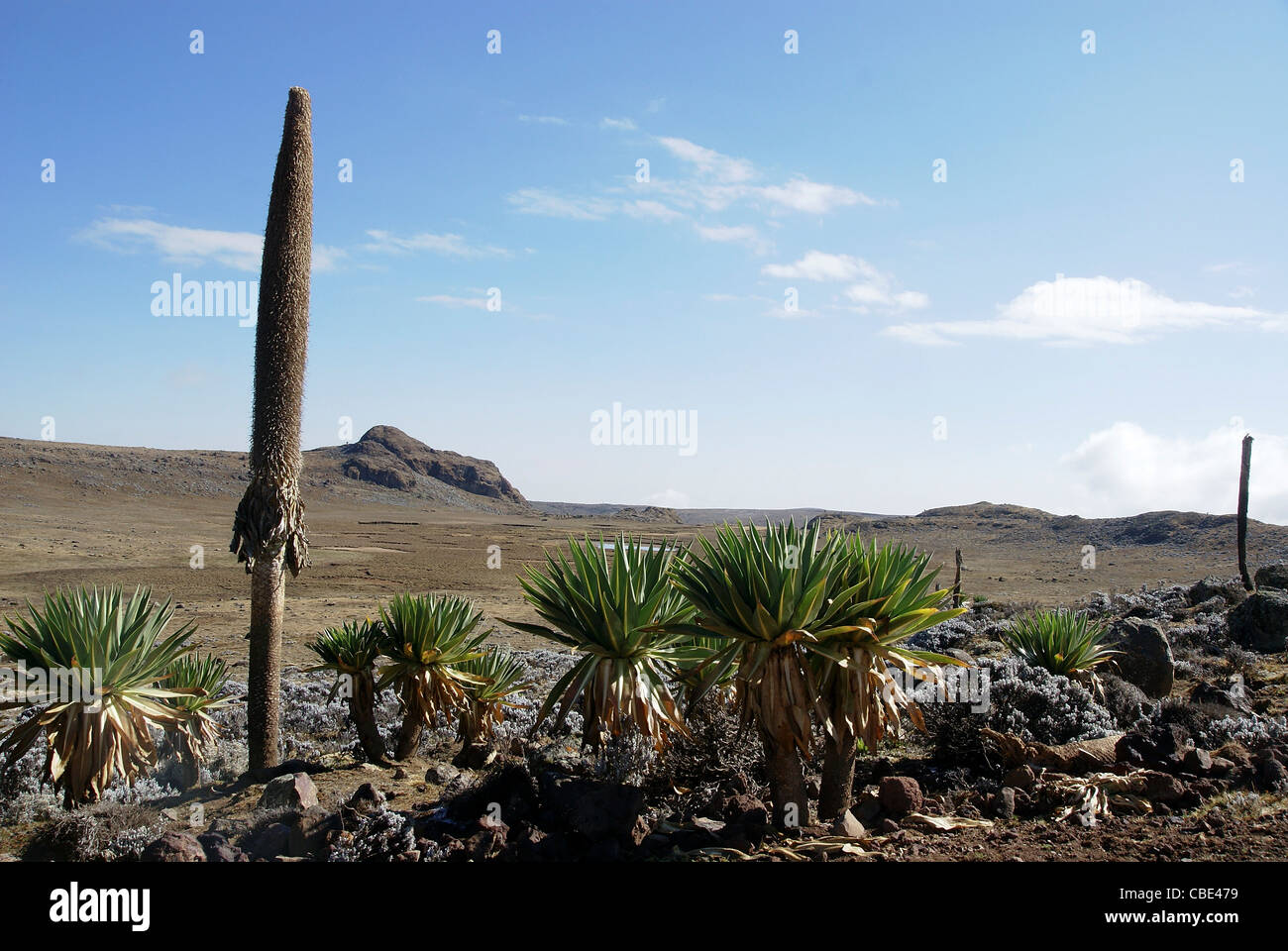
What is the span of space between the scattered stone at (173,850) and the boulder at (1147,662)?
9.92 meters

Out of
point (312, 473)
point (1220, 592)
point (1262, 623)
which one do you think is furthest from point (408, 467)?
point (1262, 623)

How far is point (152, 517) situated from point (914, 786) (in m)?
56.9

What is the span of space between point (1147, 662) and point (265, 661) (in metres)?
9.95

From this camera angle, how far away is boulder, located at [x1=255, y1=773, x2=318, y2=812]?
248 inches

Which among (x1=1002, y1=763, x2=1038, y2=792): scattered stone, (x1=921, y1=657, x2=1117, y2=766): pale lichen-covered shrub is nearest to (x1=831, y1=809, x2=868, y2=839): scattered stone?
(x1=1002, y1=763, x2=1038, y2=792): scattered stone

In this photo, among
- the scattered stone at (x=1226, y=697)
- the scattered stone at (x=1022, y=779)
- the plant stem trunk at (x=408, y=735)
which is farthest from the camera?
the scattered stone at (x=1226, y=697)

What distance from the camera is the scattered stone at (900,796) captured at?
18.9ft

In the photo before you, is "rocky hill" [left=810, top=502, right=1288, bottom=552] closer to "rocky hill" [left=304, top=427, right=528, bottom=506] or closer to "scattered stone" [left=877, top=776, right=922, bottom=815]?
"scattered stone" [left=877, top=776, right=922, bottom=815]

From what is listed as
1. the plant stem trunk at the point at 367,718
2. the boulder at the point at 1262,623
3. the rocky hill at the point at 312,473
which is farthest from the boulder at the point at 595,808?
the rocky hill at the point at 312,473

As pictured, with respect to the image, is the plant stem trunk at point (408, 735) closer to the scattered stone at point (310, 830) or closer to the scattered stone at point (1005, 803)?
the scattered stone at point (310, 830)
